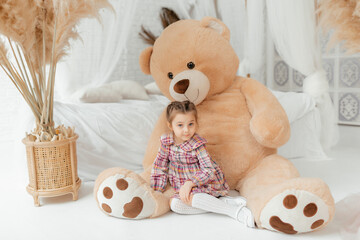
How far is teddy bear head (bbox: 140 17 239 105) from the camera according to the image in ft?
6.34

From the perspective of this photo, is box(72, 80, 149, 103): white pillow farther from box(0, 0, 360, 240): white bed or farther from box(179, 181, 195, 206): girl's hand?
box(179, 181, 195, 206): girl's hand

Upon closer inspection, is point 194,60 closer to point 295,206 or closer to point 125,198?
point 125,198

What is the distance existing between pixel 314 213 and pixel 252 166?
0.57m

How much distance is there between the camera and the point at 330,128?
116 inches

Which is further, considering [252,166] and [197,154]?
[252,166]

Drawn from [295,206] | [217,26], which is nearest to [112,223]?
[295,206]

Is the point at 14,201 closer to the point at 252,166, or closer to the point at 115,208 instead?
the point at 115,208

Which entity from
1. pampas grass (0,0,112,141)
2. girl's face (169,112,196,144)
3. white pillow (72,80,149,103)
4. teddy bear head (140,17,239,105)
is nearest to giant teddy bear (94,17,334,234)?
teddy bear head (140,17,239,105)

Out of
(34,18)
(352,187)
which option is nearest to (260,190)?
(352,187)

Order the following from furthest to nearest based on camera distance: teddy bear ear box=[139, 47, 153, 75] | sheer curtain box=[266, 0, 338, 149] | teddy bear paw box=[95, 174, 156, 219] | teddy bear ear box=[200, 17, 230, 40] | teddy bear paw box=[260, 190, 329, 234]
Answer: sheer curtain box=[266, 0, 338, 149] < teddy bear ear box=[139, 47, 153, 75] < teddy bear ear box=[200, 17, 230, 40] < teddy bear paw box=[95, 174, 156, 219] < teddy bear paw box=[260, 190, 329, 234]

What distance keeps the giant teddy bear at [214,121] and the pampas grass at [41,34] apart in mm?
462

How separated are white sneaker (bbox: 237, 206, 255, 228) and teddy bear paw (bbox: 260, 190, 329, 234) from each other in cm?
11

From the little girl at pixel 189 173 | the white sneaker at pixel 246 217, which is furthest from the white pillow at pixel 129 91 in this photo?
the white sneaker at pixel 246 217

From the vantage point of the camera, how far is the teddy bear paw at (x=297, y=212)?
143 cm
